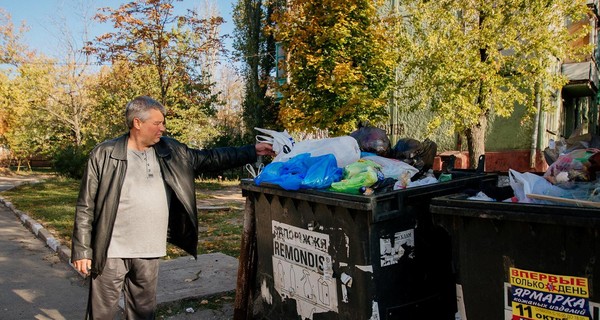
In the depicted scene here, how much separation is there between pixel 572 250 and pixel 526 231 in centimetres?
21

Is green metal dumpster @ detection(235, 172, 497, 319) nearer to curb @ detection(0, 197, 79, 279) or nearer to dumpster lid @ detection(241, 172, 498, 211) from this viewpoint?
dumpster lid @ detection(241, 172, 498, 211)

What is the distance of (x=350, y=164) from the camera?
3.55 metres

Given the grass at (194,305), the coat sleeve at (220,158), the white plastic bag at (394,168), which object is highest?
the coat sleeve at (220,158)

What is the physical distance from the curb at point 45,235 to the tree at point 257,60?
1348cm

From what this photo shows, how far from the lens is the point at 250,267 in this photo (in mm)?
4254

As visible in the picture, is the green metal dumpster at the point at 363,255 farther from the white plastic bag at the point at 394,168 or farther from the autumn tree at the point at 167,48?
the autumn tree at the point at 167,48

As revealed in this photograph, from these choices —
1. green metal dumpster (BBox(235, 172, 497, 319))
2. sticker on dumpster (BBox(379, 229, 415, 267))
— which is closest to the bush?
green metal dumpster (BBox(235, 172, 497, 319))

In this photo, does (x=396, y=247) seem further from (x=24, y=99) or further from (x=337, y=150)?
(x=24, y=99)

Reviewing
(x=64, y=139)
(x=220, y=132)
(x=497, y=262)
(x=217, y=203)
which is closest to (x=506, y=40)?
(x=217, y=203)

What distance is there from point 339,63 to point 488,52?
12.3ft

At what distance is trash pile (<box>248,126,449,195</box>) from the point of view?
323 cm

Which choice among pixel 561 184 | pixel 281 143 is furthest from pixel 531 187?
pixel 281 143

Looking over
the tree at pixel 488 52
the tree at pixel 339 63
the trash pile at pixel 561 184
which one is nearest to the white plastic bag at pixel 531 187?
the trash pile at pixel 561 184

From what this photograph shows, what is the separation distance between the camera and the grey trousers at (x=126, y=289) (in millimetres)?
3260
